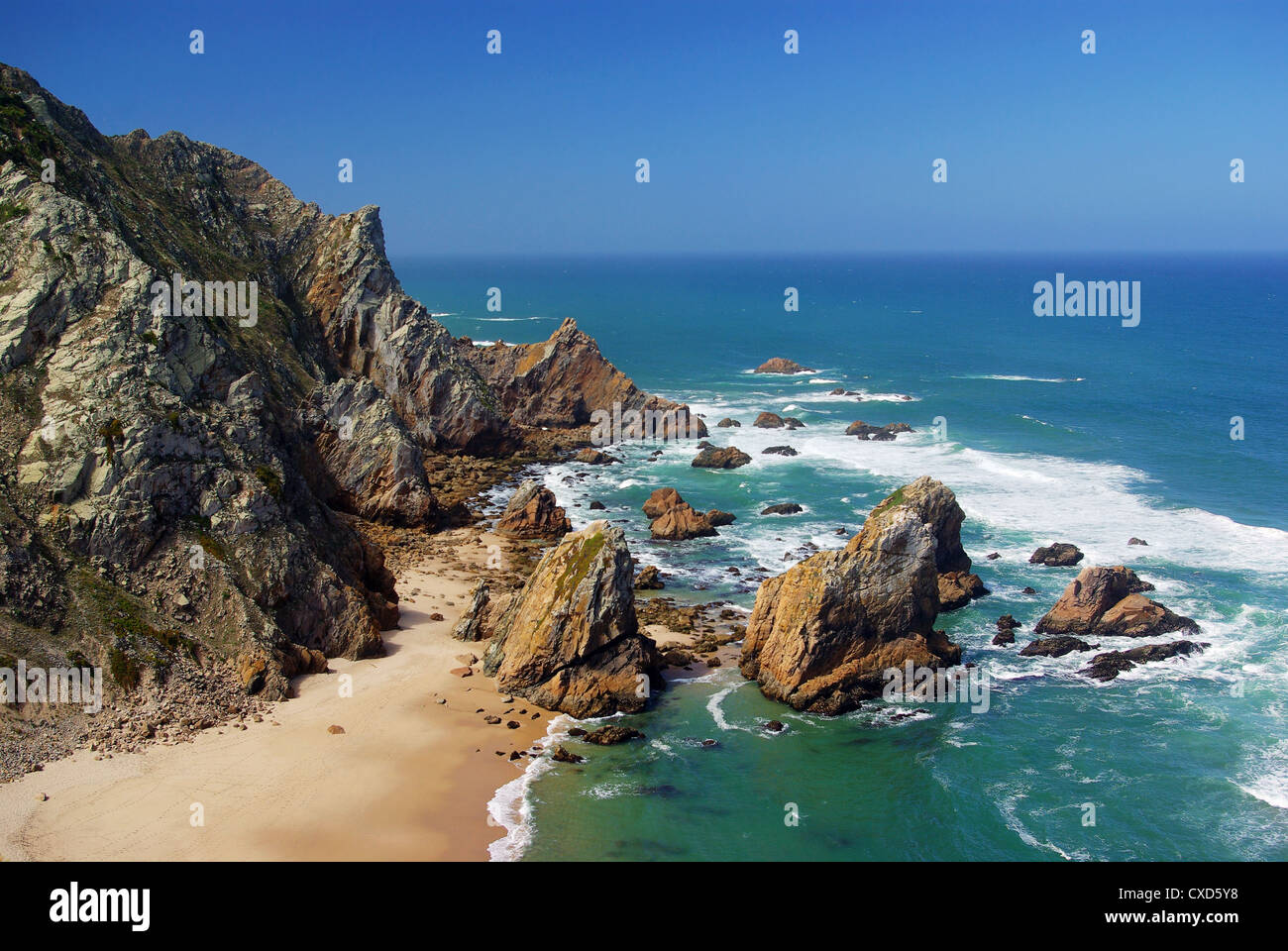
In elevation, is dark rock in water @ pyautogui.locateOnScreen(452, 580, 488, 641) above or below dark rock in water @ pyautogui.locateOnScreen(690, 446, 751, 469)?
below

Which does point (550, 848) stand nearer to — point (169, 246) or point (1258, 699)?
point (1258, 699)

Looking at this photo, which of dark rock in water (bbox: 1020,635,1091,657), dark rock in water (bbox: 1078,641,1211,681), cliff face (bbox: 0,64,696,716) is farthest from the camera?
dark rock in water (bbox: 1020,635,1091,657)

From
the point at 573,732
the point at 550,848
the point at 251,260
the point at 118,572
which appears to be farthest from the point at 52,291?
the point at 251,260

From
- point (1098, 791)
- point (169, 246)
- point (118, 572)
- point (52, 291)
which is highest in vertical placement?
point (169, 246)

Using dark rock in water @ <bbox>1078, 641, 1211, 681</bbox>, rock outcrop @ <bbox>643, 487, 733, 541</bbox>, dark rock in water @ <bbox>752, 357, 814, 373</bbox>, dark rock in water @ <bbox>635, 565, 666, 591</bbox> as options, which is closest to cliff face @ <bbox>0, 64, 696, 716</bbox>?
dark rock in water @ <bbox>635, 565, 666, 591</bbox>

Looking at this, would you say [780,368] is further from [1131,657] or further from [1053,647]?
[1131,657]

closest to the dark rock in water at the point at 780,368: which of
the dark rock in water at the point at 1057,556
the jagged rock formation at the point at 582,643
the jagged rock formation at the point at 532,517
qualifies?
the jagged rock formation at the point at 532,517

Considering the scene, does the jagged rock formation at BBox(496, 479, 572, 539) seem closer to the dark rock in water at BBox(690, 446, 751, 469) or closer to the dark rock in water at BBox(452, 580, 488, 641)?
the dark rock in water at BBox(452, 580, 488, 641)
